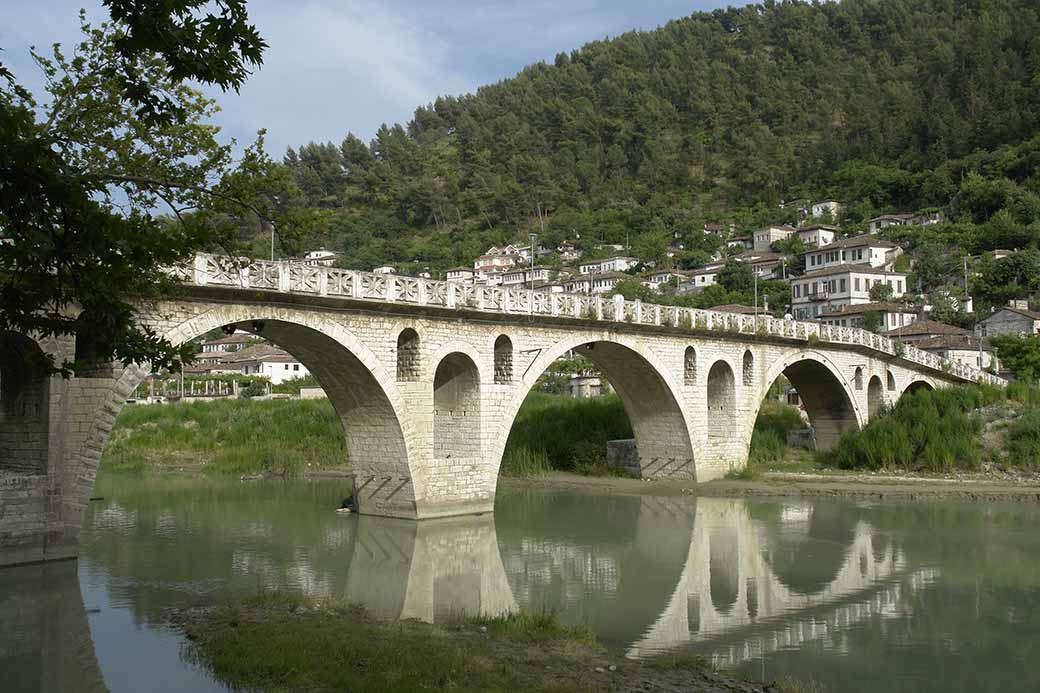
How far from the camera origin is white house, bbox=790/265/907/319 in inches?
2788

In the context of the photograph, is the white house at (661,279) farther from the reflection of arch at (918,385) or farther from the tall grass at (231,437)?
the tall grass at (231,437)

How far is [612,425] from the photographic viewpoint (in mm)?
38594

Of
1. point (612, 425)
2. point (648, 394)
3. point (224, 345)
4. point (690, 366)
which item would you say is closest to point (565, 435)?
point (612, 425)

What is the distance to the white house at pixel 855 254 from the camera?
75.3 metres

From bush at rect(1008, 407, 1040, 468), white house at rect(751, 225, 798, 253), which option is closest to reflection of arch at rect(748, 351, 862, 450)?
bush at rect(1008, 407, 1040, 468)

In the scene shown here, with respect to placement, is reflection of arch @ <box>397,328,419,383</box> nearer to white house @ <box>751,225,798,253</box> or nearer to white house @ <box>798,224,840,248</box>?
white house @ <box>798,224,840,248</box>

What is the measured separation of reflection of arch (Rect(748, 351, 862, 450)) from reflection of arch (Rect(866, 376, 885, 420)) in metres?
2.37

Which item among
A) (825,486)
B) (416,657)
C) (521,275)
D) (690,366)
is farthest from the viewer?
(521,275)

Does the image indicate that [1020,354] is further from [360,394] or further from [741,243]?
[741,243]

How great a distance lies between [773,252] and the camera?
3597 inches

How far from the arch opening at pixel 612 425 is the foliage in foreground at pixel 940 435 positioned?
8.38m

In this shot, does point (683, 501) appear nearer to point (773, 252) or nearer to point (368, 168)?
point (773, 252)

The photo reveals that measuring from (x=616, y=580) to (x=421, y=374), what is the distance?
7.99 metres

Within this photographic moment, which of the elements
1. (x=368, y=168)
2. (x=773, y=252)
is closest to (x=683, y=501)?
(x=773, y=252)
